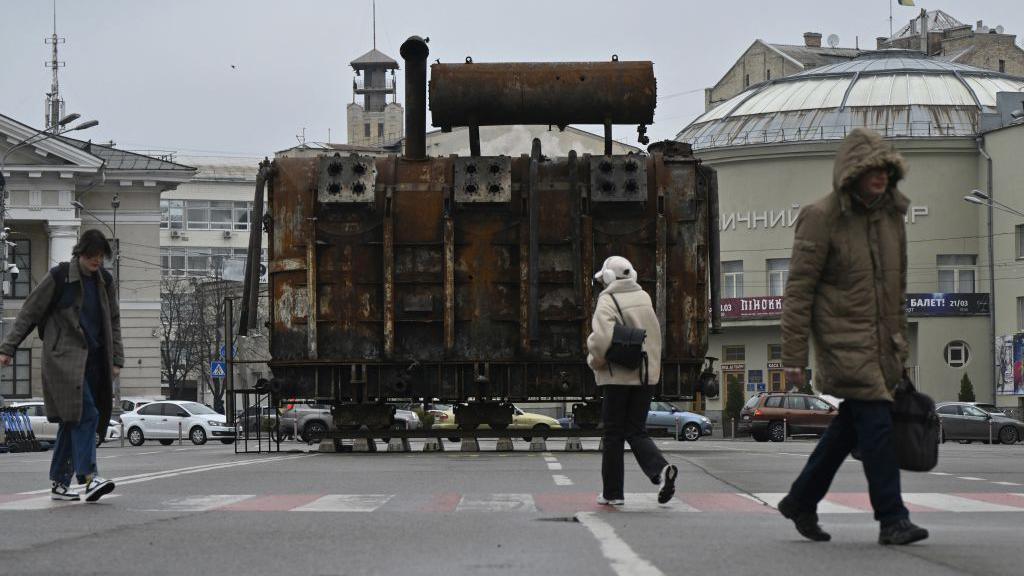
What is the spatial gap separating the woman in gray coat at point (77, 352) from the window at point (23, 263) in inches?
2218

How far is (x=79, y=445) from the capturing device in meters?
11.9

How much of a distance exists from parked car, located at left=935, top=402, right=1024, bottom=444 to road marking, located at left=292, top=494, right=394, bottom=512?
39.5 metres

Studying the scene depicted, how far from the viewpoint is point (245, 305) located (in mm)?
24016

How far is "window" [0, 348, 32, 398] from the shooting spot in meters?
64.5

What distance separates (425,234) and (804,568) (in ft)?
54.7

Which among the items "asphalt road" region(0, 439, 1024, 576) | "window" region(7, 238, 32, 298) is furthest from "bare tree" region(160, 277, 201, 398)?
"asphalt road" region(0, 439, 1024, 576)

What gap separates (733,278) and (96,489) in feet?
204

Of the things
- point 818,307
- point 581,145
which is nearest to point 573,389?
point 818,307

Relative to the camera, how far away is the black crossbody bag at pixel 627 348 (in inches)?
449

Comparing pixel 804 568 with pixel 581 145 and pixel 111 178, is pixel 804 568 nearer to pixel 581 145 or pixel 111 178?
pixel 111 178

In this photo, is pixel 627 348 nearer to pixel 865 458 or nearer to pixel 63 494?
pixel 865 458

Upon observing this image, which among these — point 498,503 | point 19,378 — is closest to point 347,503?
point 498,503

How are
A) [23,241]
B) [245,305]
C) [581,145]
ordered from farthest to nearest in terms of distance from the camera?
[581,145] < [23,241] < [245,305]

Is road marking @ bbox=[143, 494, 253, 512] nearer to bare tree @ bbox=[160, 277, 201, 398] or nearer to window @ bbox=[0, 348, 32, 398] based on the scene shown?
window @ bbox=[0, 348, 32, 398]
